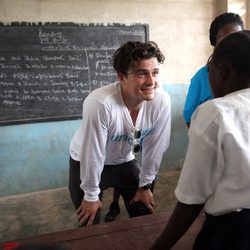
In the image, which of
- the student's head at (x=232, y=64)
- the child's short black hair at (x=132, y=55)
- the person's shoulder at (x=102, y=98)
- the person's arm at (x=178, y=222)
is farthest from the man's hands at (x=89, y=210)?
the student's head at (x=232, y=64)

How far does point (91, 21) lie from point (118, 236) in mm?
2416

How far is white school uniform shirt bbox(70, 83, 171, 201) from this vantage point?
1.54 metres

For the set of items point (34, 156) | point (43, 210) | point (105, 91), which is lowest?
point (43, 210)

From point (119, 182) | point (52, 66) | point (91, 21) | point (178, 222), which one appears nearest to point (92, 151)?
point (119, 182)

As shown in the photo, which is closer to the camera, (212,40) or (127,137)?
(127,137)

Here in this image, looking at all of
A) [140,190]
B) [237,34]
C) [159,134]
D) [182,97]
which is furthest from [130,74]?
[182,97]

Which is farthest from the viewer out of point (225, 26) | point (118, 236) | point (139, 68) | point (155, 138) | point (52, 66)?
point (52, 66)

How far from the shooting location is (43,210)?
9.73 ft

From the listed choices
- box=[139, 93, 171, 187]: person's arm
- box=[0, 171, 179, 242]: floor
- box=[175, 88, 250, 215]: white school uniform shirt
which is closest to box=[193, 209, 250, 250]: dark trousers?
box=[175, 88, 250, 215]: white school uniform shirt

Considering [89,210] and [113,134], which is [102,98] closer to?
[113,134]

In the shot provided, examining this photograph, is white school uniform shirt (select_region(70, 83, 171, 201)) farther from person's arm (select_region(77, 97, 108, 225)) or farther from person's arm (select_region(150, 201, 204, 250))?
person's arm (select_region(150, 201, 204, 250))

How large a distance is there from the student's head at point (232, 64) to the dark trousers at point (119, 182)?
46.0 inches

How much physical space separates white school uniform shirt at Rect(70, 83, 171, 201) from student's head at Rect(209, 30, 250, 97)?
83 centimetres

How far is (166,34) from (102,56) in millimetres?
752
